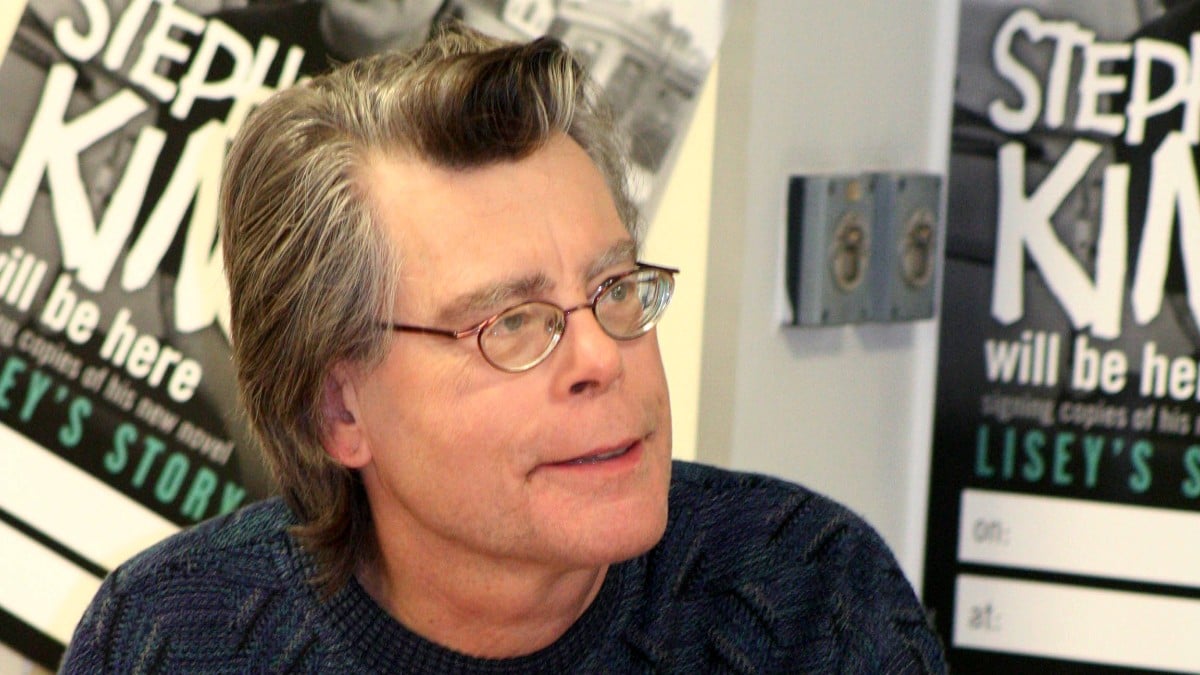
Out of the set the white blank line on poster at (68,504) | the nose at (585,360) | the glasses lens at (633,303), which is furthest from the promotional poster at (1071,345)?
the white blank line on poster at (68,504)

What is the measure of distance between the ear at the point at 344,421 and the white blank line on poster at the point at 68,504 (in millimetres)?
513

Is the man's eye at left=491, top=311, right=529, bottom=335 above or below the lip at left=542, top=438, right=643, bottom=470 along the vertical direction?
above

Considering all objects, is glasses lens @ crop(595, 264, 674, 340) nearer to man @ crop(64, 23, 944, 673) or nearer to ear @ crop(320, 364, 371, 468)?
man @ crop(64, 23, 944, 673)

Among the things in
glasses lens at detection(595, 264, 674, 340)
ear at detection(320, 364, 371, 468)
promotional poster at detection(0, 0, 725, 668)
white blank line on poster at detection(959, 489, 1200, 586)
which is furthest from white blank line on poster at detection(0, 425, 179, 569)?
white blank line on poster at detection(959, 489, 1200, 586)

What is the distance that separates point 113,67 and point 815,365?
0.88 metres

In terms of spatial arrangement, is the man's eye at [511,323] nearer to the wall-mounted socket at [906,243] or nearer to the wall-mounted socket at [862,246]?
the wall-mounted socket at [862,246]

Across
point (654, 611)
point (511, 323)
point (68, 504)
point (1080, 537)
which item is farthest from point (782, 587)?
point (68, 504)

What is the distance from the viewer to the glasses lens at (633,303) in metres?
1.26

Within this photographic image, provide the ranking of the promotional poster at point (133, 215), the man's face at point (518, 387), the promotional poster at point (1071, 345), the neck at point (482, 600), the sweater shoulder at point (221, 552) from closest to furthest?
the man's face at point (518, 387) < the neck at point (482, 600) < the sweater shoulder at point (221, 552) < the promotional poster at point (133, 215) < the promotional poster at point (1071, 345)

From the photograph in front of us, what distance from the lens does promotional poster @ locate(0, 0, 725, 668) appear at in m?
1.73

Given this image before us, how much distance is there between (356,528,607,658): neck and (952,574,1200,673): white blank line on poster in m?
0.81

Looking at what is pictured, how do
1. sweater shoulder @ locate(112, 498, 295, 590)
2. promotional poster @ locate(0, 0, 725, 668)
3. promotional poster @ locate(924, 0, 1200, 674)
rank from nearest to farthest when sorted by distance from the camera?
sweater shoulder @ locate(112, 498, 295, 590), promotional poster @ locate(0, 0, 725, 668), promotional poster @ locate(924, 0, 1200, 674)

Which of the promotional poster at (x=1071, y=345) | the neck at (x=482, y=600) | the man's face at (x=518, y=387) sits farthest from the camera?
the promotional poster at (x=1071, y=345)

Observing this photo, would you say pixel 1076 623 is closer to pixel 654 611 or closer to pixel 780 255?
pixel 780 255
